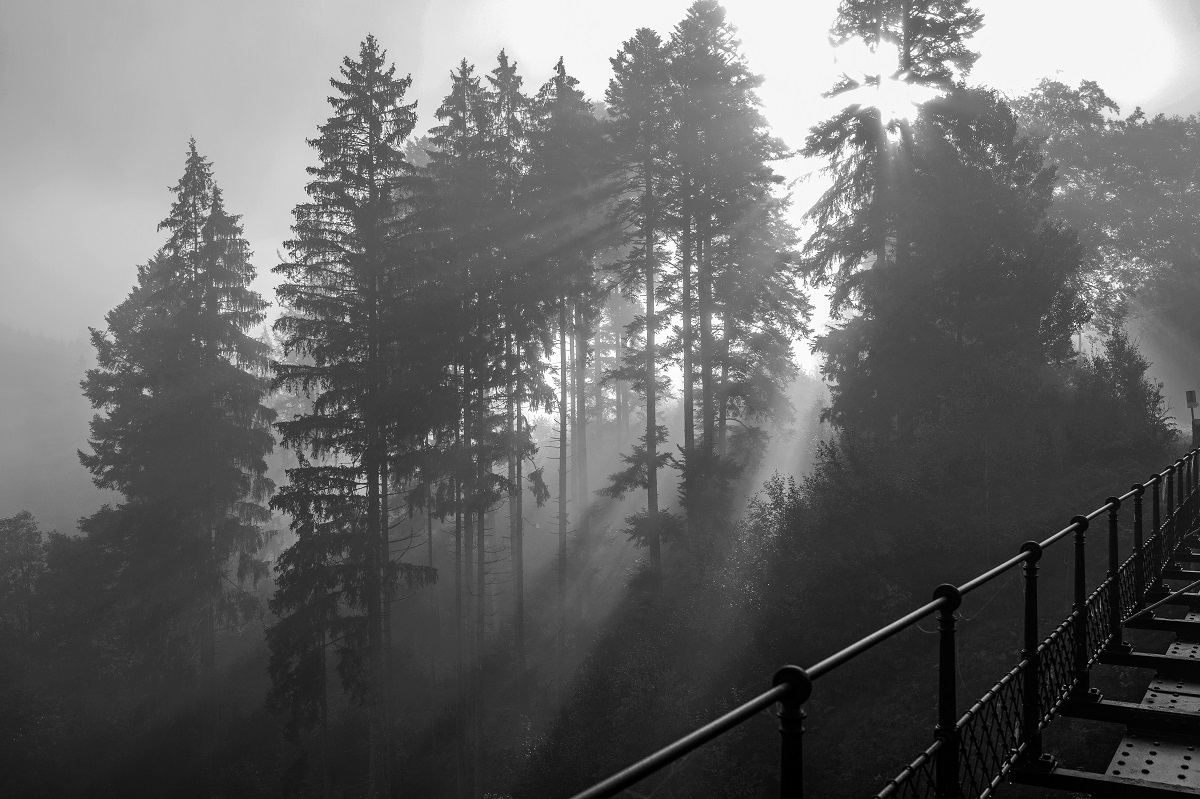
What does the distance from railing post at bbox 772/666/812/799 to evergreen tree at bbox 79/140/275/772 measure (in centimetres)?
2931

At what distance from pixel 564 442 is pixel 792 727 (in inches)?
991

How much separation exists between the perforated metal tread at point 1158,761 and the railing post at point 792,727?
352 cm

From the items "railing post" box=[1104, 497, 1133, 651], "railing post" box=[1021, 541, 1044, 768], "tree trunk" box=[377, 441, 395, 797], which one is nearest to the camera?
"railing post" box=[1021, 541, 1044, 768]

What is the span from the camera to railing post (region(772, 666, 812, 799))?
2.87 m

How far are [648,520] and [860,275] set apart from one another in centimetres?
1000

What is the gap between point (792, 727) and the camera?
2.93 meters

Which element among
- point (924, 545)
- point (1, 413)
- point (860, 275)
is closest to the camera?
point (924, 545)

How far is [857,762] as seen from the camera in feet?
50.4

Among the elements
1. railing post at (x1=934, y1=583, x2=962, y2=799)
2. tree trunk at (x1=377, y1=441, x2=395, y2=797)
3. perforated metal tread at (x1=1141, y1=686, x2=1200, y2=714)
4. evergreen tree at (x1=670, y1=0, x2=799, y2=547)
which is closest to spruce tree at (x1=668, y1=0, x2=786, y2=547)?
evergreen tree at (x1=670, y1=0, x2=799, y2=547)

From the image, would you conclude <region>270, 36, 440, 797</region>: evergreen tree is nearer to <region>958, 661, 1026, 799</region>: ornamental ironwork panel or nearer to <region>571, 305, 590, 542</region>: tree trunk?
<region>571, 305, 590, 542</region>: tree trunk

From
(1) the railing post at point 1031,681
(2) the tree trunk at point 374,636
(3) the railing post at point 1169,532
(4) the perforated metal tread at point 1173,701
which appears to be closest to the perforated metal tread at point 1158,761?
(4) the perforated metal tread at point 1173,701

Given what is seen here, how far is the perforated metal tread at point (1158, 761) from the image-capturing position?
4969 mm

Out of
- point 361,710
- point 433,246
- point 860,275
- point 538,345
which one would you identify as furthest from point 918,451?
point 361,710

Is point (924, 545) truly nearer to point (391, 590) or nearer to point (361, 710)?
point (391, 590)
